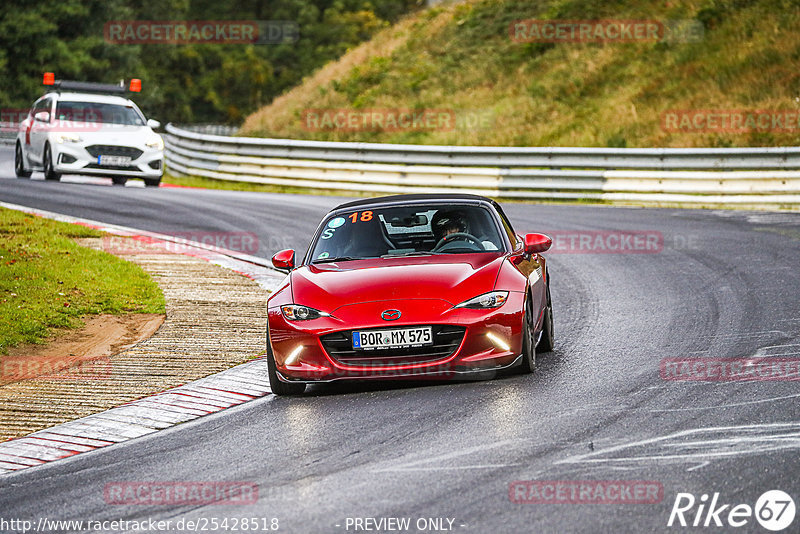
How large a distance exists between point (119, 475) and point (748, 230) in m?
13.1

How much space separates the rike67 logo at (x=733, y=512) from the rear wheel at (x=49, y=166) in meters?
21.4

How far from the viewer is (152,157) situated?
82.3 feet

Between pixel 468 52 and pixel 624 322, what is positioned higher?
pixel 468 52

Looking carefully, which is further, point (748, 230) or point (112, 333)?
point (748, 230)

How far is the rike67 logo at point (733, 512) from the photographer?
5.20 metres

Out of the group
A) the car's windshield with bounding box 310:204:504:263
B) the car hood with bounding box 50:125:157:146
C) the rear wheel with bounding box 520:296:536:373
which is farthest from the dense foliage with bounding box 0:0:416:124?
the rear wheel with bounding box 520:296:536:373

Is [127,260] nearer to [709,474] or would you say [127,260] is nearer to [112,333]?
[112,333]

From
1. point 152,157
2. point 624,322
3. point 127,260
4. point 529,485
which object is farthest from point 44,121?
point 529,485

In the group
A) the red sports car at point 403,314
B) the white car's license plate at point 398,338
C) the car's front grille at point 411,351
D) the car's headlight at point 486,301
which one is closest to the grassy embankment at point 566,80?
the red sports car at point 403,314

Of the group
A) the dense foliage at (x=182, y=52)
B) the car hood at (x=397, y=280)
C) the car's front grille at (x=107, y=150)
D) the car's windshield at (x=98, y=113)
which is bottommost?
the car hood at (x=397, y=280)

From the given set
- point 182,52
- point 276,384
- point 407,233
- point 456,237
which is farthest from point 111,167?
point 182,52

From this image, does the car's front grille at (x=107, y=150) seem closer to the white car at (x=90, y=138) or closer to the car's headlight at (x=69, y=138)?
the white car at (x=90, y=138)

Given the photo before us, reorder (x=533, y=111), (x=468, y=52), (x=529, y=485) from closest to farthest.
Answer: (x=529, y=485)
(x=533, y=111)
(x=468, y=52)

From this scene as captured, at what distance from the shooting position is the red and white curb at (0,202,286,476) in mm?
7387
